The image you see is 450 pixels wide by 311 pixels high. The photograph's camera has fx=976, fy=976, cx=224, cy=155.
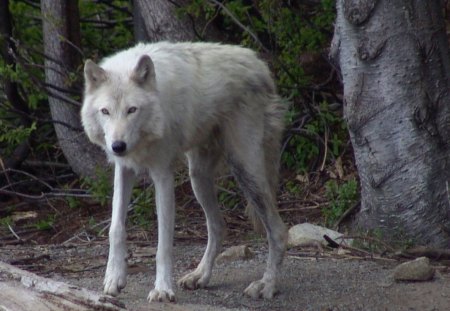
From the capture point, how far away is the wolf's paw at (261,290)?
6.90 m

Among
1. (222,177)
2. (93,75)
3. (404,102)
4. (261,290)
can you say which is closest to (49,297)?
(93,75)

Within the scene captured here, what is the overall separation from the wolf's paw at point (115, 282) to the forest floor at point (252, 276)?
0.24 feet

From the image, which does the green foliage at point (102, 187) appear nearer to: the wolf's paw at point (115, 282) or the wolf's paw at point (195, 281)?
the wolf's paw at point (195, 281)

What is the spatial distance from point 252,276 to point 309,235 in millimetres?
1127

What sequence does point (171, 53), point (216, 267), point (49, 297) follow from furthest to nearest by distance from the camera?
point (216, 267)
point (171, 53)
point (49, 297)

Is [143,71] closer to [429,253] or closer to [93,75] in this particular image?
[93,75]

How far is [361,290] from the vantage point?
691 centimetres

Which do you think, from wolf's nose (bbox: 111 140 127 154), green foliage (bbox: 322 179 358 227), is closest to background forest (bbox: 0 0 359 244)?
green foliage (bbox: 322 179 358 227)

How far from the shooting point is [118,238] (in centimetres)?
648

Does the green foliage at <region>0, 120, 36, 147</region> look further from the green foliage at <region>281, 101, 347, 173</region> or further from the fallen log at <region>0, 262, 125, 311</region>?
the fallen log at <region>0, 262, 125, 311</region>

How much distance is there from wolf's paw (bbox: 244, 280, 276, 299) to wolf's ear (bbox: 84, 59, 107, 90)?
180 centimetres

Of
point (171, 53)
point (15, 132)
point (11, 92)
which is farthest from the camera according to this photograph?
point (11, 92)

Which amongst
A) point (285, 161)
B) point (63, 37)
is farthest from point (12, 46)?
point (285, 161)

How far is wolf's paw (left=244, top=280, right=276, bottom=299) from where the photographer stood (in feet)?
22.6
